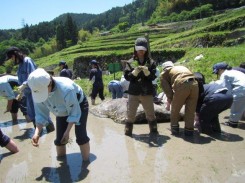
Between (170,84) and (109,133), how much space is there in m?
1.82

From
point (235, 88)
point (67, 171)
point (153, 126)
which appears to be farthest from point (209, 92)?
point (67, 171)

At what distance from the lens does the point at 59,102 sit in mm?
4930

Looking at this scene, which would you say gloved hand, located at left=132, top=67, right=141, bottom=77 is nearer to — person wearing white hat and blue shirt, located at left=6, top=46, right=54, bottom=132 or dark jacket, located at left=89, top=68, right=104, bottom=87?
person wearing white hat and blue shirt, located at left=6, top=46, right=54, bottom=132

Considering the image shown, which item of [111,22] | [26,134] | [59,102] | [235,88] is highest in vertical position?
[59,102]

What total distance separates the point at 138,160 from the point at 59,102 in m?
1.69

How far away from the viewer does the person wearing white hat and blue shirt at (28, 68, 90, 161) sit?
4375 mm

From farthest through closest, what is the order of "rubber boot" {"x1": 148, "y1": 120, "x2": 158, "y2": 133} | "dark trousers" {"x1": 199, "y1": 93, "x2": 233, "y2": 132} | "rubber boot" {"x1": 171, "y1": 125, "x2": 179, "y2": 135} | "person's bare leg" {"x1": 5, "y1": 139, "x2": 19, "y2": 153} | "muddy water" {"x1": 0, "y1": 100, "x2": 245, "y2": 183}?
"rubber boot" {"x1": 148, "y1": 120, "x2": 158, "y2": 133} → "rubber boot" {"x1": 171, "y1": 125, "x2": 179, "y2": 135} → "dark trousers" {"x1": 199, "y1": 93, "x2": 233, "y2": 132} → "person's bare leg" {"x1": 5, "y1": 139, "x2": 19, "y2": 153} → "muddy water" {"x1": 0, "y1": 100, "x2": 245, "y2": 183}

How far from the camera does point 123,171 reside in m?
5.10

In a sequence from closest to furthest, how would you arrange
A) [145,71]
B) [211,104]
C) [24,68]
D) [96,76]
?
1. [145,71]
2. [211,104]
3. [24,68]
4. [96,76]

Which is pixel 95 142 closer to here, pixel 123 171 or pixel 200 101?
pixel 123 171

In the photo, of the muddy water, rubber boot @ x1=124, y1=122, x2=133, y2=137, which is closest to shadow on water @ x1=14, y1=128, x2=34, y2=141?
the muddy water

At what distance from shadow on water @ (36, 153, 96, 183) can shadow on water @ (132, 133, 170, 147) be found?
4.12 ft

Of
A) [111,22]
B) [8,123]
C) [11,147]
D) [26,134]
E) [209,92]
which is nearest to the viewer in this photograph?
[11,147]

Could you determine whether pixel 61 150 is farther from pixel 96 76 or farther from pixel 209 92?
pixel 96 76
